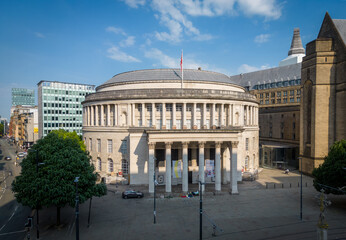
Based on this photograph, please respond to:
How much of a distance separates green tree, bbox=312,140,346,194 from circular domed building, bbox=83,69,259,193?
44.1 feet

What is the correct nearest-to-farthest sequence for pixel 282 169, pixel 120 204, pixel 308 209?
1. pixel 308 209
2. pixel 120 204
3. pixel 282 169

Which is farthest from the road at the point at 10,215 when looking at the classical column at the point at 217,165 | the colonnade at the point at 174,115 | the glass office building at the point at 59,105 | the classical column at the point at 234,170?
the glass office building at the point at 59,105

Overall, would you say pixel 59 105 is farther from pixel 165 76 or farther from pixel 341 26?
pixel 341 26

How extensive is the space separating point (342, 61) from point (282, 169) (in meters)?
32.0

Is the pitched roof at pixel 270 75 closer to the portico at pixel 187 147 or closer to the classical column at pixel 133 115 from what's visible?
the portico at pixel 187 147

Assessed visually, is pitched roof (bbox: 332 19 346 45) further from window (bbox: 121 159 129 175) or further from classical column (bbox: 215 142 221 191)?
window (bbox: 121 159 129 175)

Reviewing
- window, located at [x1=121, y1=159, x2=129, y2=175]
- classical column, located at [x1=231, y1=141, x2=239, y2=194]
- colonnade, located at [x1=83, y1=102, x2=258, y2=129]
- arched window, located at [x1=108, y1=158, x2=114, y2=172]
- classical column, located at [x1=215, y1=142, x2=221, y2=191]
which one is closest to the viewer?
classical column, located at [x1=231, y1=141, x2=239, y2=194]

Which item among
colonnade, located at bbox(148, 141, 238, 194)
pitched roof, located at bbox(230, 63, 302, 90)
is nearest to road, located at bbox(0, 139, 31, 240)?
colonnade, located at bbox(148, 141, 238, 194)

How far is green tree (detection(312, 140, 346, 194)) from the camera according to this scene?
3306 centimetres

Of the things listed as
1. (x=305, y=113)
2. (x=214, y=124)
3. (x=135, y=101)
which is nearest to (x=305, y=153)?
(x=305, y=113)

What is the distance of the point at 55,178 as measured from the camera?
26406 mm

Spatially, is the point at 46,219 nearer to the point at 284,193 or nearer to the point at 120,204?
the point at 120,204

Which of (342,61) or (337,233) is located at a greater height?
(342,61)

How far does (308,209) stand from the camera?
3462cm
